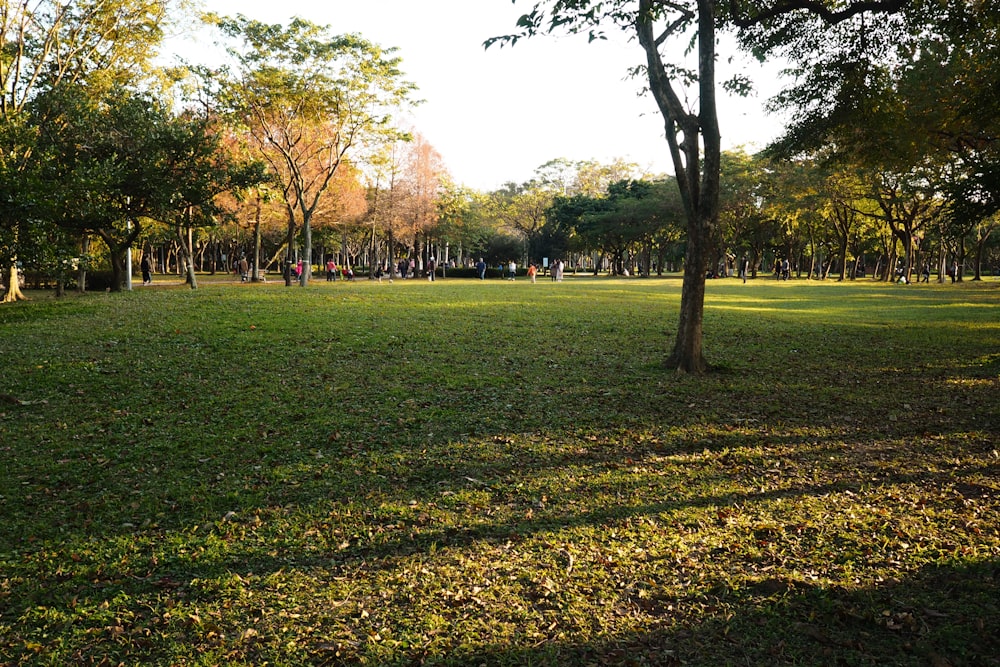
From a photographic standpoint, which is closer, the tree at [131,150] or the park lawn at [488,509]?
the park lawn at [488,509]

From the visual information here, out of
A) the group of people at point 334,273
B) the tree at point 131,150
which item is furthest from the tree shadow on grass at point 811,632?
the group of people at point 334,273

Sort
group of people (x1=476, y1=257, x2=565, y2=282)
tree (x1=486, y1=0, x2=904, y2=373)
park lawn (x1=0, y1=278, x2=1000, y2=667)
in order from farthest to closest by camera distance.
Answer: group of people (x1=476, y1=257, x2=565, y2=282) < tree (x1=486, y1=0, x2=904, y2=373) < park lawn (x1=0, y1=278, x2=1000, y2=667)

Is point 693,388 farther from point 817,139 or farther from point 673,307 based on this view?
point 673,307

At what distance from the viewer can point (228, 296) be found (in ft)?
66.7

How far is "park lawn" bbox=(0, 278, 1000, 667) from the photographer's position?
3434mm

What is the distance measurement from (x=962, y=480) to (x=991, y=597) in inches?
93.7

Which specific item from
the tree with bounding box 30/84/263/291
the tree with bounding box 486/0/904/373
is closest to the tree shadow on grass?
the tree with bounding box 486/0/904/373

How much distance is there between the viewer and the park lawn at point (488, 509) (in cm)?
343

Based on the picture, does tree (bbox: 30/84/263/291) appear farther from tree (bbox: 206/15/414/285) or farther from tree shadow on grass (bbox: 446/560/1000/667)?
tree shadow on grass (bbox: 446/560/1000/667)

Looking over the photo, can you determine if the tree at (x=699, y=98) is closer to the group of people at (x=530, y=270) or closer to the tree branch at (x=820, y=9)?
→ the tree branch at (x=820, y=9)

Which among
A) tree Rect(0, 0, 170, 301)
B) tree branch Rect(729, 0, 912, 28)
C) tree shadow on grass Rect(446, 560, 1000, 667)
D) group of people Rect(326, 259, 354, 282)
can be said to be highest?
tree Rect(0, 0, 170, 301)

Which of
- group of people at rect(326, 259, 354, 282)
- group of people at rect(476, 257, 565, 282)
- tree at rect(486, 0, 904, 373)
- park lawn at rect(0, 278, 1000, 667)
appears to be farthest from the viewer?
group of people at rect(476, 257, 565, 282)

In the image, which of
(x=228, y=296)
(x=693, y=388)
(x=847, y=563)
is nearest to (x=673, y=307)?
(x=693, y=388)

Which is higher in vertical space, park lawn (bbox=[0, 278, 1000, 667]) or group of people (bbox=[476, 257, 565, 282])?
group of people (bbox=[476, 257, 565, 282])
